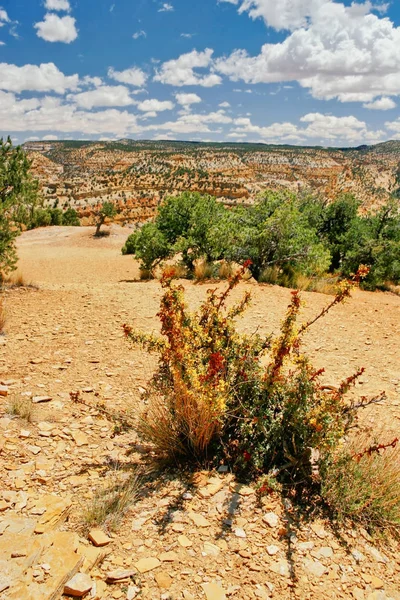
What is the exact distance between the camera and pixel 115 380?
4.15 m

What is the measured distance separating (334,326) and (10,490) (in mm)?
5364

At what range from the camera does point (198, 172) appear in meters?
100

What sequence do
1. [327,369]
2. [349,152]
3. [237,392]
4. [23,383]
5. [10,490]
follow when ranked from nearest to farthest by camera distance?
[10,490]
[237,392]
[23,383]
[327,369]
[349,152]

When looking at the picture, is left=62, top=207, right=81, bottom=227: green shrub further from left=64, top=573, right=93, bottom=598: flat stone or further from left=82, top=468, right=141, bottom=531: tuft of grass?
left=64, top=573, right=93, bottom=598: flat stone

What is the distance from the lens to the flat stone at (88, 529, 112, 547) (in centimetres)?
217

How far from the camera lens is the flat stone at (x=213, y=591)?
1941 millimetres

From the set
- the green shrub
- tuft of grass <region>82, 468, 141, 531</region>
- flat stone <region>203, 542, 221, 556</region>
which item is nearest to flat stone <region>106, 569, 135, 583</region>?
tuft of grass <region>82, 468, 141, 531</region>

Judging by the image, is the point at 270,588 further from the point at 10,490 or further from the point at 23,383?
the point at 23,383

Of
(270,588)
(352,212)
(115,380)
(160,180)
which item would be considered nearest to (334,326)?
(115,380)

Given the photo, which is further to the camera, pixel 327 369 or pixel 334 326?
pixel 334 326

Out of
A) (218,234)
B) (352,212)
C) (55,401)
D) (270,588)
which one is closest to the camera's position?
(270,588)

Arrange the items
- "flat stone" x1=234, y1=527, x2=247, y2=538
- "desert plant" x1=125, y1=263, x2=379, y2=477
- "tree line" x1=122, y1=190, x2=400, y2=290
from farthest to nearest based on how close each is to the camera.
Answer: "tree line" x1=122, y1=190, x2=400, y2=290 → "desert plant" x1=125, y1=263, x2=379, y2=477 → "flat stone" x1=234, y1=527, x2=247, y2=538

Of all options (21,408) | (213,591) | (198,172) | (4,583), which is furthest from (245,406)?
(198,172)

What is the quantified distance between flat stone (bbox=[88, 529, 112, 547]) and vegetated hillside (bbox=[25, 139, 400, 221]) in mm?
52777
